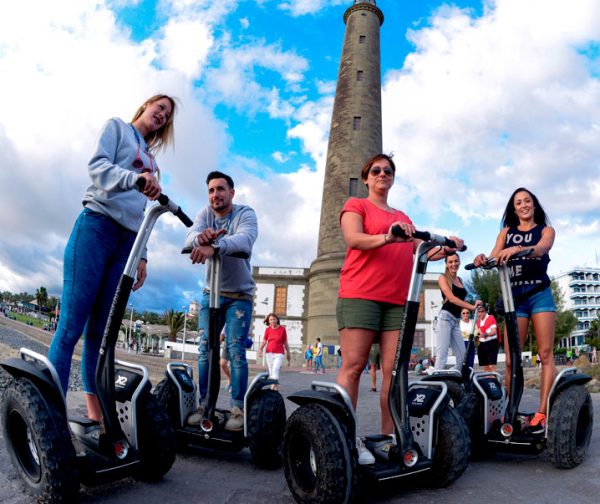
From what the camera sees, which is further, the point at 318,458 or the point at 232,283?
the point at 232,283

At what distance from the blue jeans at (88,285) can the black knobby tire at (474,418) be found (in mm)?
2435

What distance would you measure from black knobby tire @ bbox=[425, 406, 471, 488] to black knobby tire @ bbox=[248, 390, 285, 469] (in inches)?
38.1

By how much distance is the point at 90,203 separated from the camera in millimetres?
2732

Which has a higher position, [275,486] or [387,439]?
[387,439]

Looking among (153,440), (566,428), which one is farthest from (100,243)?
(566,428)

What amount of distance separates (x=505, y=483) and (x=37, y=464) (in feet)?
8.17

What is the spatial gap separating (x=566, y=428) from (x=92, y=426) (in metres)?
2.73

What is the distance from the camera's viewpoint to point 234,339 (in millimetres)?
3480

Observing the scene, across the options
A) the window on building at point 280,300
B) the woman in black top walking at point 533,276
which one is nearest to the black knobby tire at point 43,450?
the woman in black top walking at point 533,276

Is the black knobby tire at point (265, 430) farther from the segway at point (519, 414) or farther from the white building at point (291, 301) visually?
the white building at point (291, 301)

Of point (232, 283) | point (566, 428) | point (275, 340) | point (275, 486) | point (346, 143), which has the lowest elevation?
point (275, 486)

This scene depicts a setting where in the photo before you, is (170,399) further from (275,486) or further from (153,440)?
(275,486)

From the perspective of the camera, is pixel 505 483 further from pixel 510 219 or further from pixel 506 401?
pixel 510 219

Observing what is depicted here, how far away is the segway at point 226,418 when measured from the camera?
9.94 feet
